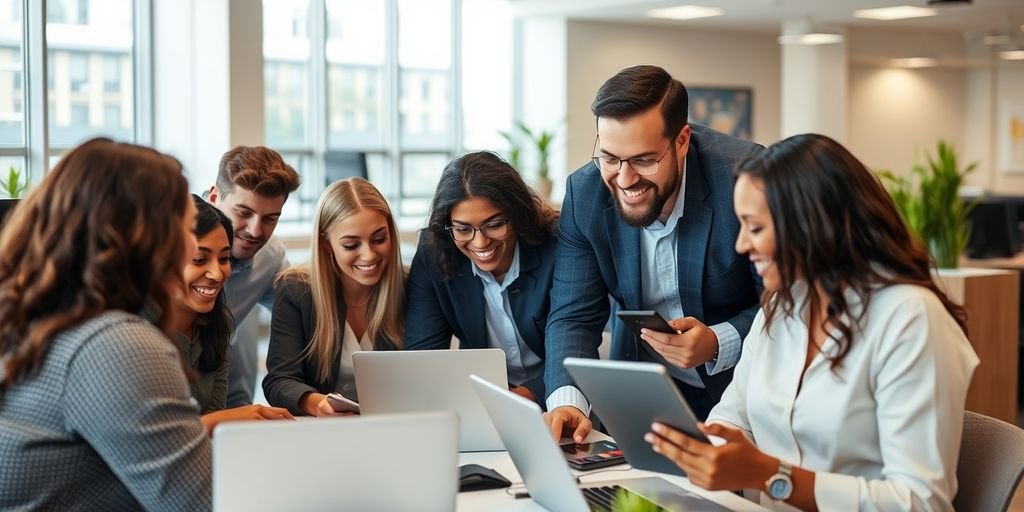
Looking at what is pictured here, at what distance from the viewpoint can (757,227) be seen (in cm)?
204

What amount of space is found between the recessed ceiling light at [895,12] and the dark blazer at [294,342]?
8.68 meters

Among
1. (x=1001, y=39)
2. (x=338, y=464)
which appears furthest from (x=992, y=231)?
(x=338, y=464)

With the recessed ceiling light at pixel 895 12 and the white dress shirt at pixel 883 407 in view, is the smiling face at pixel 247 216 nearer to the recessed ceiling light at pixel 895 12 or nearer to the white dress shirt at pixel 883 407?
the white dress shirt at pixel 883 407

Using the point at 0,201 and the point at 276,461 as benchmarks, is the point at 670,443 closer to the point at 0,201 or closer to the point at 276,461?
the point at 276,461

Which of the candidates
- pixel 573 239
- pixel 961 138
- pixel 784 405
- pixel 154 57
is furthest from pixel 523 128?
pixel 784 405

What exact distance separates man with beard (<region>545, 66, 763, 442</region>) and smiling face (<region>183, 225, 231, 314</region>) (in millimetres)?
889

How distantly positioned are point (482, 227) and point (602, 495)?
1.08 m

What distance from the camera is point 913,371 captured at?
1.90 m

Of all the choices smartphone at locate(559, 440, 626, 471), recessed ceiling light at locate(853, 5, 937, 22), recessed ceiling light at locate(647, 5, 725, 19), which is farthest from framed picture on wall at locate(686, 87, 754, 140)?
smartphone at locate(559, 440, 626, 471)

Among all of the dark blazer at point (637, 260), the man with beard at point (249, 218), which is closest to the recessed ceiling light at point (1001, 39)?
the dark blazer at point (637, 260)

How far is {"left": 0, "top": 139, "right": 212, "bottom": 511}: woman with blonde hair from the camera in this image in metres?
1.67

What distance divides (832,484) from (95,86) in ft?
23.6

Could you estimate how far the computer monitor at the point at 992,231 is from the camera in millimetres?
7520

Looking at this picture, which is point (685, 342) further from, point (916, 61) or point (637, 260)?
point (916, 61)
